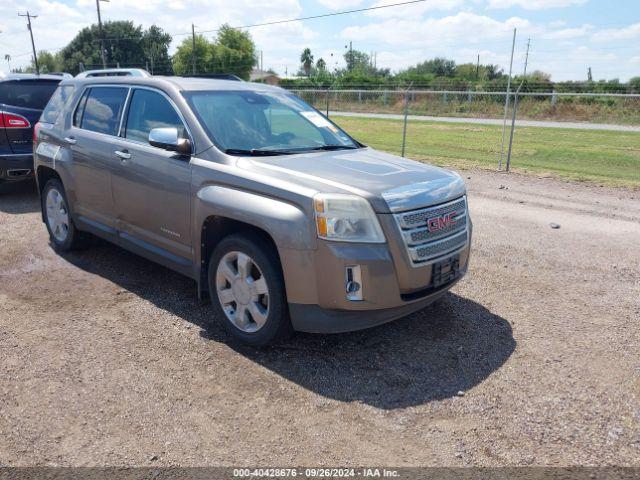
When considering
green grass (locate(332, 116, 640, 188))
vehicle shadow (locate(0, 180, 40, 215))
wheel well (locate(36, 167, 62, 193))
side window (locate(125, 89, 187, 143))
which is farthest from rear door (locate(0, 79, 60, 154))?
green grass (locate(332, 116, 640, 188))

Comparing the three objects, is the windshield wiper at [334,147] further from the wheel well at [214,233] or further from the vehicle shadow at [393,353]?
the vehicle shadow at [393,353]

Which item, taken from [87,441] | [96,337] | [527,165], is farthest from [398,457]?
[527,165]

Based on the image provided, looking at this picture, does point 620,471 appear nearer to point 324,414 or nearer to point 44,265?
point 324,414

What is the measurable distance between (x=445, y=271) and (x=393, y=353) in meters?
0.70

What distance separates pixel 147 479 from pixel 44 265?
384 cm

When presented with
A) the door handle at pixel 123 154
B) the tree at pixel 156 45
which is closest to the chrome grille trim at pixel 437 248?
the door handle at pixel 123 154

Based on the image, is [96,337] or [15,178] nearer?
[96,337]

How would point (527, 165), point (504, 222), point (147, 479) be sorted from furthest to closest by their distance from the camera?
1. point (527, 165)
2. point (504, 222)
3. point (147, 479)

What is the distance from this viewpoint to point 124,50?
83188 millimetres

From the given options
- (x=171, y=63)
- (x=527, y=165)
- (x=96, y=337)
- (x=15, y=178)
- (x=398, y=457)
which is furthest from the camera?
(x=171, y=63)

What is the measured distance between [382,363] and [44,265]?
12.8ft

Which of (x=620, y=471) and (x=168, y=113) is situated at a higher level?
(x=168, y=113)

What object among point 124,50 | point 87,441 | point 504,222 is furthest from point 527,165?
point 124,50

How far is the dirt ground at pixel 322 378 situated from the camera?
2932 mm
